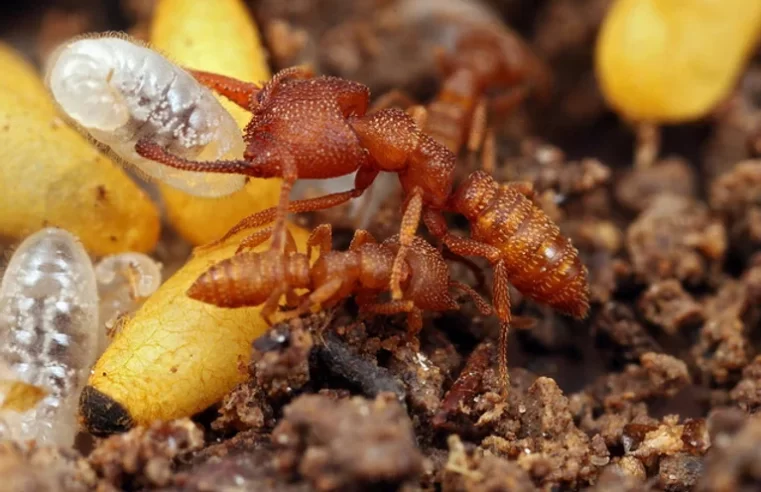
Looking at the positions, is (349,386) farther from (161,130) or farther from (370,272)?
(161,130)

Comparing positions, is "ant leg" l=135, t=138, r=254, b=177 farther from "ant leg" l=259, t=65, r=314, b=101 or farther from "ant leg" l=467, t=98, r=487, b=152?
"ant leg" l=467, t=98, r=487, b=152

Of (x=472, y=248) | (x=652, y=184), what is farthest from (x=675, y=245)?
(x=472, y=248)

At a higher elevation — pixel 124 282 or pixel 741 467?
pixel 741 467

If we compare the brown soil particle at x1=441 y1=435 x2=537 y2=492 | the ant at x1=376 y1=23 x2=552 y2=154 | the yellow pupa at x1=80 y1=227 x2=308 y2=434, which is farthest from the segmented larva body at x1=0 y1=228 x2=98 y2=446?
the ant at x1=376 y1=23 x2=552 y2=154

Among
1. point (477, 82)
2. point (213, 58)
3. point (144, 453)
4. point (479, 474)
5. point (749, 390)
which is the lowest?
point (144, 453)

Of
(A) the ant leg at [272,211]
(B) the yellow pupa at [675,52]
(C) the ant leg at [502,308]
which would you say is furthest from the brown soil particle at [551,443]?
(B) the yellow pupa at [675,52]

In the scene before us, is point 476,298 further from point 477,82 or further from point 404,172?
point 477,82
